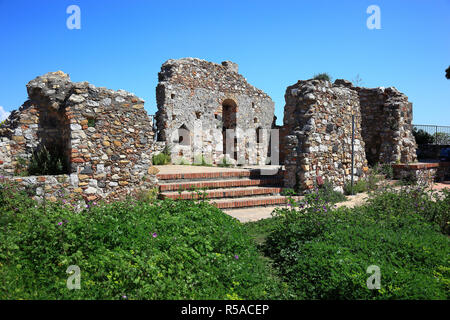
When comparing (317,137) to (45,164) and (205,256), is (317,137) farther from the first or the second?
(45,164)

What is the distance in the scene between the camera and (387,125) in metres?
13.0

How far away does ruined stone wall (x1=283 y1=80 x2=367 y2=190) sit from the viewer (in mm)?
9195

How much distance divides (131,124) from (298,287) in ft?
18.6

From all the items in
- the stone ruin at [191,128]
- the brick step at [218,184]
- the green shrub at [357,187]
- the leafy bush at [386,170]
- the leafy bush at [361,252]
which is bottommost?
the leafy bush at [361,252]

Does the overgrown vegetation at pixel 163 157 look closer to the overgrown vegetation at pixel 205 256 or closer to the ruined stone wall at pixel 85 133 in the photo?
the ruined stone wall at pixel 85 133

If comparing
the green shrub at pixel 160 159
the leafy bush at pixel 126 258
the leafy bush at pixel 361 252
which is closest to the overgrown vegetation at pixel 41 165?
the leafy bush at pixel 126 258

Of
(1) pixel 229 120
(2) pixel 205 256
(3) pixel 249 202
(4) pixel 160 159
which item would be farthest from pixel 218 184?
(1) pixel 229 120

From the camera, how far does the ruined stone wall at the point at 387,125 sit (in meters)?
12.6

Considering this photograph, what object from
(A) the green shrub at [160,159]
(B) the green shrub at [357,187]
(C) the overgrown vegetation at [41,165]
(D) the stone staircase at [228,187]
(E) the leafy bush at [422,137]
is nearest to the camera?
(C) the overgrown vegetation at [41,165]

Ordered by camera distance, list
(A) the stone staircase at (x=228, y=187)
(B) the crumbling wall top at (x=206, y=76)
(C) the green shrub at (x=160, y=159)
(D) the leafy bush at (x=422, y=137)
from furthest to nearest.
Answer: (D) the leafy bush at (x=422, y=137)
(B) the crumbling wall top at (x=206, y=76)
(C) the green shrub at (x=160, y=159)
(A) the stone staircase at (x=228, y=187)

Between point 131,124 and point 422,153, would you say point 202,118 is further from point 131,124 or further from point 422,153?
point 422,153

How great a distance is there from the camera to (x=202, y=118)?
14.9m

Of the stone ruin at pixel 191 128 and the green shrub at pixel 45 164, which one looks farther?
the stone ruin at pixel 191 128
